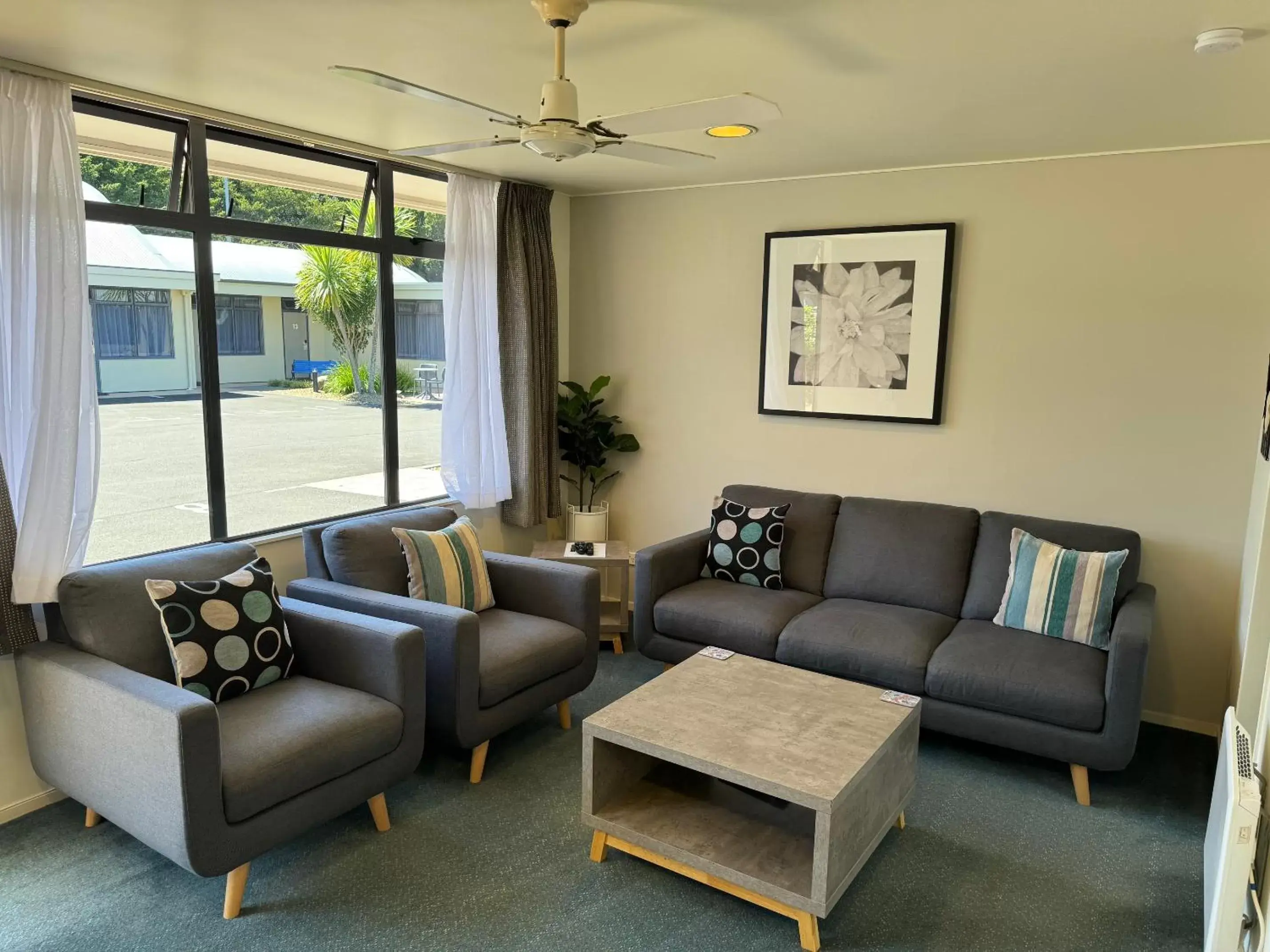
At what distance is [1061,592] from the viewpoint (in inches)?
132

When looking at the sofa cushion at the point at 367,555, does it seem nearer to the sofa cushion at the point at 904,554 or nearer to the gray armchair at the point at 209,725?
the gray armchair at the point at 209,725

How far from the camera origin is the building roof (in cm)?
303

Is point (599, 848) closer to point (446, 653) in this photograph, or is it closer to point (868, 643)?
point (446, 653)

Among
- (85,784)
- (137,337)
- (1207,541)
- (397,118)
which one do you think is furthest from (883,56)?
(85,784)

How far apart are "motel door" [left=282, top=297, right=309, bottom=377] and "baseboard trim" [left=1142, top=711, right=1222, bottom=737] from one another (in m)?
4.00

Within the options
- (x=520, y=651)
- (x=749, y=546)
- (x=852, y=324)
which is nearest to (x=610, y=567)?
(x=749, y=546)

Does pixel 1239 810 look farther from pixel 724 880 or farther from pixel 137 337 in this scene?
pixel 137 337

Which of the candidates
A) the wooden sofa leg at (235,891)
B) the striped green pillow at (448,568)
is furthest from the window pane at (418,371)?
the wooden sofa leg at (235,891)

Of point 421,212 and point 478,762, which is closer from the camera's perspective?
point 478,762

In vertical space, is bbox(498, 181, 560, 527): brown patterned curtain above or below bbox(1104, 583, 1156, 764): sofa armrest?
above

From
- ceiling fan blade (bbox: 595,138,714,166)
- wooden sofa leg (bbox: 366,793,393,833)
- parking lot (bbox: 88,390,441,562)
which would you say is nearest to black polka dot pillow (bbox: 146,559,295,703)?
wooden sofa leg (bbox: 366,793,393,833)

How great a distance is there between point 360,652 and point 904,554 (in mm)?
2391

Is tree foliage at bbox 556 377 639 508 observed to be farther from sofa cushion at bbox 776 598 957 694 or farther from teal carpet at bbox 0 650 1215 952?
teal carpet at bbox 0 650 1215 952

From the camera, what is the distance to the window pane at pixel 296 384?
11.5 ft
